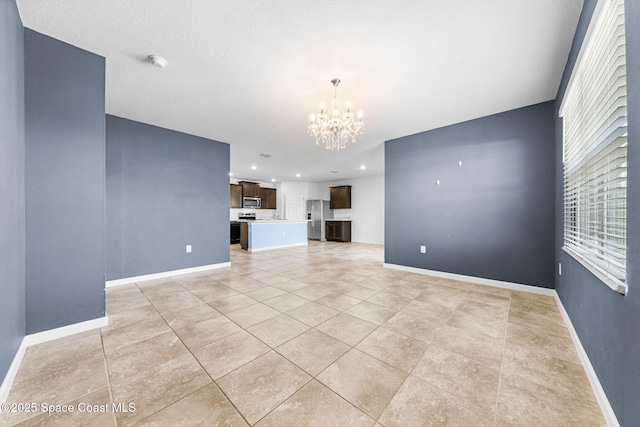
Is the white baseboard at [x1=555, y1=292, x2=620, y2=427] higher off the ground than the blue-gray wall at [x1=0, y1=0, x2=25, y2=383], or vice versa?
the blue-gray wall at [x1=0, y1=0, x2=25, y2=383]

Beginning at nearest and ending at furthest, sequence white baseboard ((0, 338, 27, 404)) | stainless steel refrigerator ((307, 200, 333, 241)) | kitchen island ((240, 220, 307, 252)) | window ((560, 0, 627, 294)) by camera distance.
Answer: window ((560, 0, 627, 294)) < white baseboard ((0, 338, 27, 404)) < kitchen island ((240, 220, 307, 252)) < stainless steel refrigerator ((307, 200, 333, 241))

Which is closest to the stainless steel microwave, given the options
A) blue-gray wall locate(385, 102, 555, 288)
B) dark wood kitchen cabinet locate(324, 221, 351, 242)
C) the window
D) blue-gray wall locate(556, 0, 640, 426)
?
dark wood kitchen cabinet locate(324, 221, 351, 242)

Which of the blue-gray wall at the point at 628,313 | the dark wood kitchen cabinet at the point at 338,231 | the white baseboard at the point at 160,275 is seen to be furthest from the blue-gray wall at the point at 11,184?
the dark wood kitchen cabinet at the point at 338,231

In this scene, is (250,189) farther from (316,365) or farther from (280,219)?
(316,365)

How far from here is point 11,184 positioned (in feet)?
5.07

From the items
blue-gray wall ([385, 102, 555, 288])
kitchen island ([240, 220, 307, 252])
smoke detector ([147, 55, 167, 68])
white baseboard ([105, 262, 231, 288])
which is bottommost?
white baseboard ([105, 262, 231, 288])

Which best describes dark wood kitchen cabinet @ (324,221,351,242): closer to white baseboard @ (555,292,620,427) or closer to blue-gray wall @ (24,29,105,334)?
white baseboard @ (555,292,620,427)

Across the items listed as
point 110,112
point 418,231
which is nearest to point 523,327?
point 418,231

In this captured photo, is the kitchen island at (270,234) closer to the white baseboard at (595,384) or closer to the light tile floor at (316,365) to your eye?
the light tile floor at (316,365)

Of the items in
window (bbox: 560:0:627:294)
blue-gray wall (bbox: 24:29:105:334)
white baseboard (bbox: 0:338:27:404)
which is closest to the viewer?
window (bbox: 560:0:627:294)

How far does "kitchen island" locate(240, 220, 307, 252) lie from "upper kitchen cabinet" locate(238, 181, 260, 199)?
2.02 meters

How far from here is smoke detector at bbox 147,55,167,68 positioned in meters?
2.21

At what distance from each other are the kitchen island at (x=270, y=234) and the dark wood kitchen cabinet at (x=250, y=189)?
202cm

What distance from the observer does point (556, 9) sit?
1692mm
